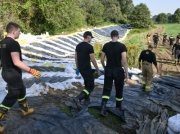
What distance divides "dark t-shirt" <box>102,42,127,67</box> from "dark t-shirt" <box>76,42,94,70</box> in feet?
1.15

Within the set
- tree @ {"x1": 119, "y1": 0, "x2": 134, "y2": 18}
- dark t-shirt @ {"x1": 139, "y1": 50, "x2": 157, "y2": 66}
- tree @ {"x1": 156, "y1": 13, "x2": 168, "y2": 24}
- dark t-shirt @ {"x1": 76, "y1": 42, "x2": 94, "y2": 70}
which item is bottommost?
dark t-shirt @ {"x1": 139, "y1": 50, "x2": 157, "y2": 66}

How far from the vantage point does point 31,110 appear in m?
4.53

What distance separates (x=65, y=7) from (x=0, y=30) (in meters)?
Answer: 7.84

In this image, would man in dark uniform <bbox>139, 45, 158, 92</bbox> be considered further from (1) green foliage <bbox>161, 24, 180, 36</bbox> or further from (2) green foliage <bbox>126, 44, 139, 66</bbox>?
(1) green foliage <bbox>161, 24, 180, 36</bbox>

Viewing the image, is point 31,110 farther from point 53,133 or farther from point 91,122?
point 91,122

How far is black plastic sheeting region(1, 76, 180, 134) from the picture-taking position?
401 cm

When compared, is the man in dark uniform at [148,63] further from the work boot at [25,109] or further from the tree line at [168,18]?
the tree line at [168,18]

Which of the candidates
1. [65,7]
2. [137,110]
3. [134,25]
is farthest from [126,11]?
[137,110]

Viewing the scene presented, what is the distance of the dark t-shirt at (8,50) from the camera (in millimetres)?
3781

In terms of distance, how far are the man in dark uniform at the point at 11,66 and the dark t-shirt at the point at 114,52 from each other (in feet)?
4.68

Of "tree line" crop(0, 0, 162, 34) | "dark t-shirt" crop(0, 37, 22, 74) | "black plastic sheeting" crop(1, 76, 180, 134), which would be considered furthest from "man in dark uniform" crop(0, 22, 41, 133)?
"tree line" crop(0, 0, 162, 34)

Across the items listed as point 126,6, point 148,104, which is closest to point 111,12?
point 126,6

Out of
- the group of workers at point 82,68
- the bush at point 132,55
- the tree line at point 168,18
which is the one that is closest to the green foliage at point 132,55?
the bush at point 132,55

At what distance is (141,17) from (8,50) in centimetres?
4087
